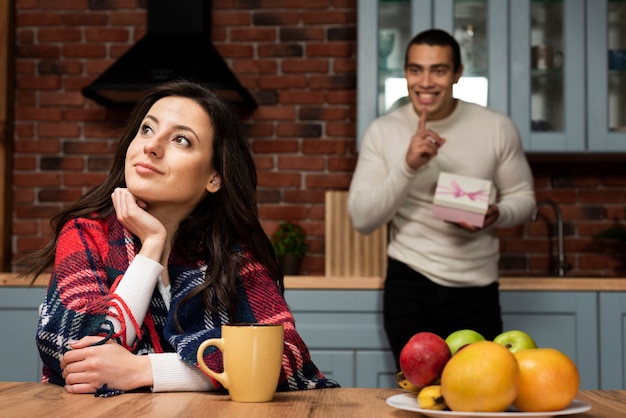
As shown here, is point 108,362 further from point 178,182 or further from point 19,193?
point 19,193

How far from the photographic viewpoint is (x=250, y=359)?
993 mm

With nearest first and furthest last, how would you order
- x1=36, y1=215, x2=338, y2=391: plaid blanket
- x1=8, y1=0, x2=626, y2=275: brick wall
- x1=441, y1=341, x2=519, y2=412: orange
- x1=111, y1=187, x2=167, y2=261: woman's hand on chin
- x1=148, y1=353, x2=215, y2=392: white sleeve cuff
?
x1=441, y1=341, x2=519, y2=412: orange < x1=148, y1=353, x2=215, y2=392: white sleeve cuff < x1=36, y1=215, x2=338, y2=391: plaid blanket < x1=111, y1=187, x2=167, y2=261: woman's hand on chin < x1=8, y1=0, x2=626, y2=275: brick wall

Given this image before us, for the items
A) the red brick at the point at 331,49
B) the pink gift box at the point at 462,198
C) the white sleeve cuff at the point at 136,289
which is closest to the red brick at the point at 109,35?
the red brick at the point at 331,49

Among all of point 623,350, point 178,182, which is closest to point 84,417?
point 178,182

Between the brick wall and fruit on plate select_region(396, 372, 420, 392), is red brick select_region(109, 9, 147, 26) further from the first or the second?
fruit on plate select_region(396, 372, 420, 392)

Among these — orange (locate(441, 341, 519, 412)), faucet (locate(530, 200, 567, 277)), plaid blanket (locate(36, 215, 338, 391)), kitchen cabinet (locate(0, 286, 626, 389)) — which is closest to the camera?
orange (locate(441, 341, 519, 412))

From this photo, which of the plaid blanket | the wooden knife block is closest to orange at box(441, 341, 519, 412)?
the plaid blanket

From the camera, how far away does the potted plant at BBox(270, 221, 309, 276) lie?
129 inches

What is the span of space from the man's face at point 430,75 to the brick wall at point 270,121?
95 cm

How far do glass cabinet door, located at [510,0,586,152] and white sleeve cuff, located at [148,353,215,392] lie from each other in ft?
7.71

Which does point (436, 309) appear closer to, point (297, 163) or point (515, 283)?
point (515, 283)

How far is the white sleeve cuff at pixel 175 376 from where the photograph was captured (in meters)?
1.14

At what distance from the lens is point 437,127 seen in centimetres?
274

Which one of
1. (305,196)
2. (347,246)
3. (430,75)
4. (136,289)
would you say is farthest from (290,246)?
(136,289)
